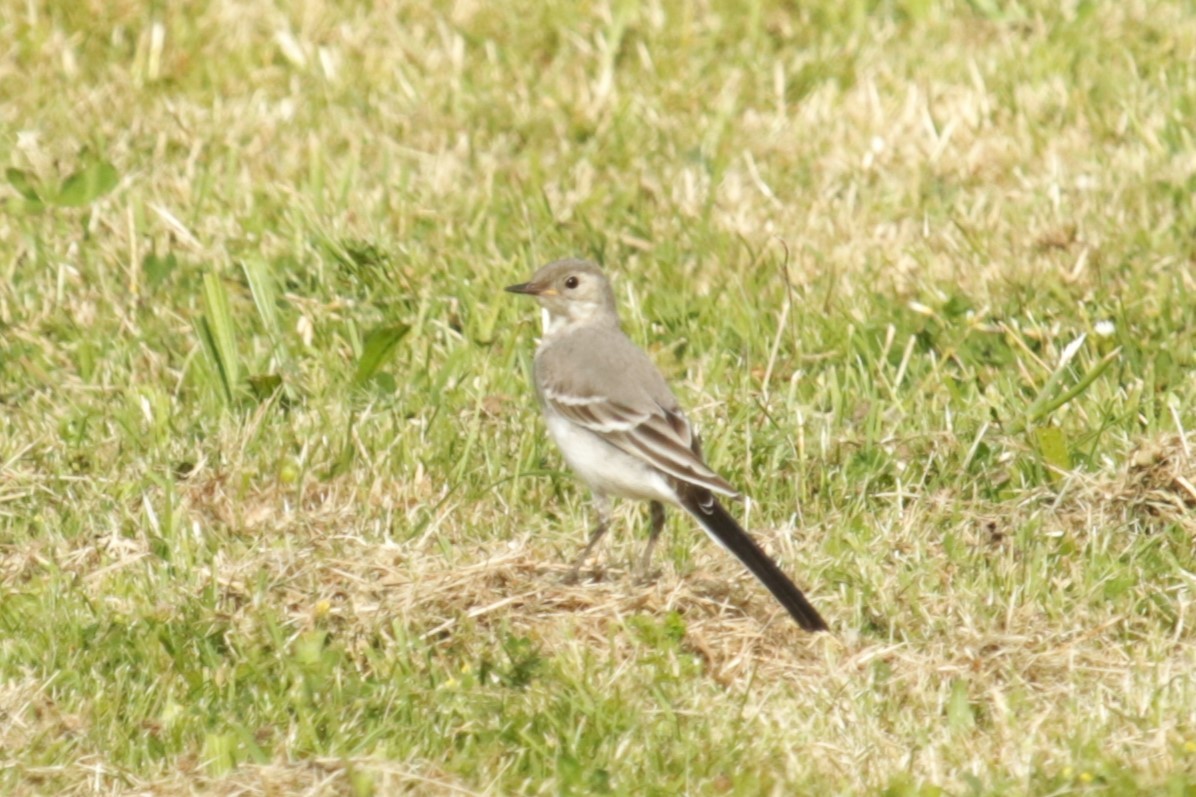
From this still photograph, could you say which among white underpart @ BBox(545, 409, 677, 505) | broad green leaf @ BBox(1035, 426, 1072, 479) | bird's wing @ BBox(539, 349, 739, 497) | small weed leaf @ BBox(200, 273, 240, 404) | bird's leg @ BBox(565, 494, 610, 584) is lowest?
broad green leaf @ BBox(1035, 426, 1072, 479)

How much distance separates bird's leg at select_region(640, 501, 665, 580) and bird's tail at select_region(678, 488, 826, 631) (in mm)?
334

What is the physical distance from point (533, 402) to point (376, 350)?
582mm

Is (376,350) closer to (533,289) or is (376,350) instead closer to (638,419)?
(533,289)

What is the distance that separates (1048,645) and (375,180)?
174 inches

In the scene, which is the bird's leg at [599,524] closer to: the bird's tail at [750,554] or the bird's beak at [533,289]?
the bird's tail at [750,554]

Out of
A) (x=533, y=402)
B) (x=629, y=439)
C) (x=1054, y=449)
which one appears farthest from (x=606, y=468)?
(x=1054, y=449)

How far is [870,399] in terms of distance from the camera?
6.93m

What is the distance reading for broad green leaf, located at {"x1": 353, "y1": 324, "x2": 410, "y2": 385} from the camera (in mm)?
7090

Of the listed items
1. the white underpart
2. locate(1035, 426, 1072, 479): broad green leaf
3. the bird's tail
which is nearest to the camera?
the bird's tail

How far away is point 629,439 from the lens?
5.90 meters

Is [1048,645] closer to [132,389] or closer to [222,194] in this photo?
[132,389]

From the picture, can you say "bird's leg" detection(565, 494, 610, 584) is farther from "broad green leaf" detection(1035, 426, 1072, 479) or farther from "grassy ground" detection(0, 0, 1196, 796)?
"broad green leaf" detection(1035, 426, 1072, 479)

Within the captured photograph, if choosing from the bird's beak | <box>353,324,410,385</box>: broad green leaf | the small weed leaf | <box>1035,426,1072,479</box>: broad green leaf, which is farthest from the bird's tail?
the small weed leaf

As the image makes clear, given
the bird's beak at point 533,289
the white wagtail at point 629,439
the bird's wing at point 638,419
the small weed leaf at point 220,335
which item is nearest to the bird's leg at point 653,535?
the white wagtail at point 629,439
